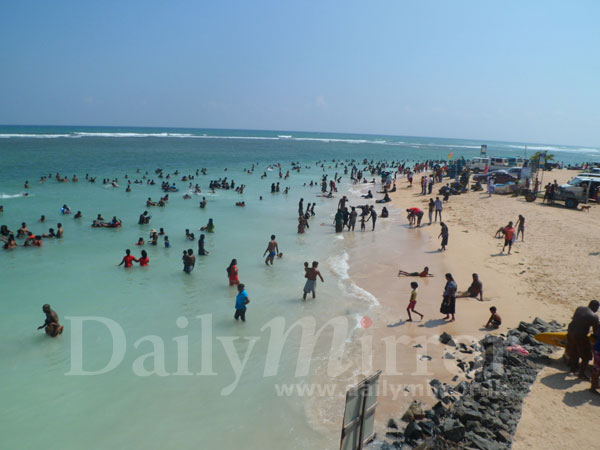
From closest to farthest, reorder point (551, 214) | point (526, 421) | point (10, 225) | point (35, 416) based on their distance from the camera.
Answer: point (526, 421) < point (35, 416) < point (10, 225) < point (551, 214)

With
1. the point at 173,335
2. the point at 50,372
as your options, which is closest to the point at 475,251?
the point at 173,335

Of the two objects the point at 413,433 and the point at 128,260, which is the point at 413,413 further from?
the point at 128,260

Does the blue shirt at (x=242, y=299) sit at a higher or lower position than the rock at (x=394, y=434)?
higher

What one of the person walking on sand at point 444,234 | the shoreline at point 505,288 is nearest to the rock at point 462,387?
the shoreline at point 505,288

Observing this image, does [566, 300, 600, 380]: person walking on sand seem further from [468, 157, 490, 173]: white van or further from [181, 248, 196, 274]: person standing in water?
[468, 157, 490, 173]: white van

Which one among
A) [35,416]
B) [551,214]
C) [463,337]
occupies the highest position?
[551,214]

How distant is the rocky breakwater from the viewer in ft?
19.1

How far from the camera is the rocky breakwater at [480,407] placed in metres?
5.83

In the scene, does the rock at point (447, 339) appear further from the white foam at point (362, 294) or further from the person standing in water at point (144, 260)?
the person standing in water at point (144, 260)

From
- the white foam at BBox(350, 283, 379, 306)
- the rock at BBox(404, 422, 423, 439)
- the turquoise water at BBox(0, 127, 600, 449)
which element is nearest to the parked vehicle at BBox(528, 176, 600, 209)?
the turquoise water at BBox(0, 127, 600, 449)

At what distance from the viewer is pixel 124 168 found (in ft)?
162

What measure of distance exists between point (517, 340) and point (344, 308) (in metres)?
4.59

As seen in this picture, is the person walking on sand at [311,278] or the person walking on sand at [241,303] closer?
the person walking on sand at [241,303]

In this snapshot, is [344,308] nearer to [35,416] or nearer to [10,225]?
[35,416]
